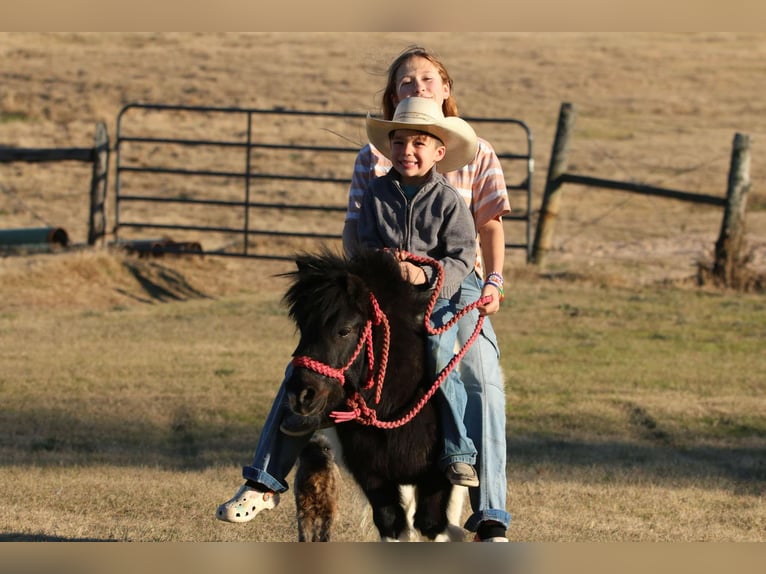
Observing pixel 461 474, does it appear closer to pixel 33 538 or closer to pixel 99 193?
pixel 33 538

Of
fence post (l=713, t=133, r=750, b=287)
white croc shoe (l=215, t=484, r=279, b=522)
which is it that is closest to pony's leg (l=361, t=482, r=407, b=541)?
white croc shoe (l=215, t=484, r=279, b=522)

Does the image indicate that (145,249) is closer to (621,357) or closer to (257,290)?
(257,290)

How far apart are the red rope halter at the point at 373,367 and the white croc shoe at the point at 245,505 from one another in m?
0.64

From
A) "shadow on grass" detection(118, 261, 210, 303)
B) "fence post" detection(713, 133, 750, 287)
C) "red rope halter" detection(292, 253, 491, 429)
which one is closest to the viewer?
"red rope halter" detection(292, 253, 491, 429)

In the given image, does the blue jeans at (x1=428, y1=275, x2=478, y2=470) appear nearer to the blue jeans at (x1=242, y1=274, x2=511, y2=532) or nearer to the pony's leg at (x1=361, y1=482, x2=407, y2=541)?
the blue jeans at (x1=242, y1=274, x2=511, y2=532)

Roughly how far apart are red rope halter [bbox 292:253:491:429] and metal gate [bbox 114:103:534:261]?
1015cm

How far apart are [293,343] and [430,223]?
701 cm

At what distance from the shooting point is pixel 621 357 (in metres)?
11.0

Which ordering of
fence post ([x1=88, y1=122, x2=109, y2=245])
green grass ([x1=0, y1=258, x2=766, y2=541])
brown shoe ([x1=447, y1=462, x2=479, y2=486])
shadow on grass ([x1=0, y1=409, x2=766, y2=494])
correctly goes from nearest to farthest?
brown shoe ([x1=447, y1=462, x2=479, y2=486]) → green grass ([x1=0, y1=258, x2=766, y2=541]) → shadow on grass ([x1=0, y1=409, x2=766, y2=494]) → fence post ([x1=88, y1=122, x2=109, y2=245])

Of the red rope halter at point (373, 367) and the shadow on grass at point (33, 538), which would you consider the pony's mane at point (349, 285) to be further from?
the shadow on grass at point (33, 538)

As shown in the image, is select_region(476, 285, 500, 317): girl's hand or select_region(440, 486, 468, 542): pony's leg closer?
select_region(440, 486, 468, 542): pony's leg

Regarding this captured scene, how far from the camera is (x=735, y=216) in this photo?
13.9 meters

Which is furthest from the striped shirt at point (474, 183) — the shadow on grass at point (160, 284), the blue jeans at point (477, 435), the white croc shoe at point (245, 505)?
the shadow on grass at point (160, 284)

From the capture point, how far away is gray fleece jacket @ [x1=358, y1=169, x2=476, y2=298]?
441cm
